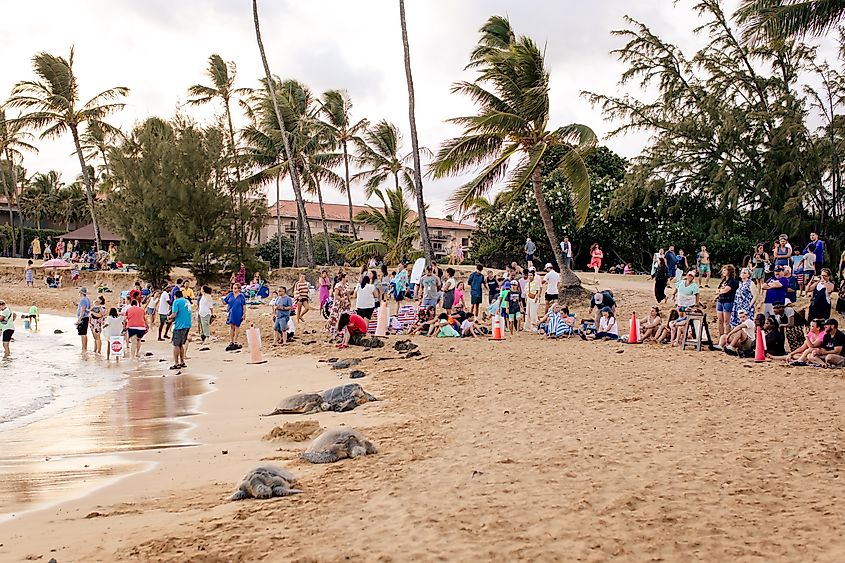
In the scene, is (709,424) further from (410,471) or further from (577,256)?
(577,256)

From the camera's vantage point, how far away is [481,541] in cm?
430

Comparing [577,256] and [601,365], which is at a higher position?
[577,256]

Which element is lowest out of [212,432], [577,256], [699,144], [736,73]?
[212,432]

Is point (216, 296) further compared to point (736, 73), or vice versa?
point (216, 296)

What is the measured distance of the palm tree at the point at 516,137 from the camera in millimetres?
19297

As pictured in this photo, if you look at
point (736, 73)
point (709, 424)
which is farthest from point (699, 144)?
point (709, 424)

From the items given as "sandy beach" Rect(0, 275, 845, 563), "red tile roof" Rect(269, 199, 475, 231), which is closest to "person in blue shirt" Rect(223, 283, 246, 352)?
"sandy beach" Rect(0, 275, 845, 563)

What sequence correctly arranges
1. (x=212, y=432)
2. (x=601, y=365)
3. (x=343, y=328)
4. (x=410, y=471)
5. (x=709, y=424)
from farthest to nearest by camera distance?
1. (x=343, y=328)
2. (x=601, y=365)
3. (x=212, y=432)
4. (x=709, y=424)
5. (x=410, y=471)

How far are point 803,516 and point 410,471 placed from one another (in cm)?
271

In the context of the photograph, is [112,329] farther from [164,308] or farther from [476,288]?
[476,288]

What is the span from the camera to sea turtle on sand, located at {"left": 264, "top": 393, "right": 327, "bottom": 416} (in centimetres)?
898

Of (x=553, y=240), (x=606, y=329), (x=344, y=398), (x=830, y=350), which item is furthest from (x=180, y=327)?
(x=830, y=350)

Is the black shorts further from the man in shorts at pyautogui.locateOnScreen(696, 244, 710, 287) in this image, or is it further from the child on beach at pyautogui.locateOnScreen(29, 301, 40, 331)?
the man in shorts at pyautogui.locateOnScreen(696, 244, 710, 287)

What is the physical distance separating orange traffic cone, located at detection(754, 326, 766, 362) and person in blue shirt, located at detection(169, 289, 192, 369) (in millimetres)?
9857
